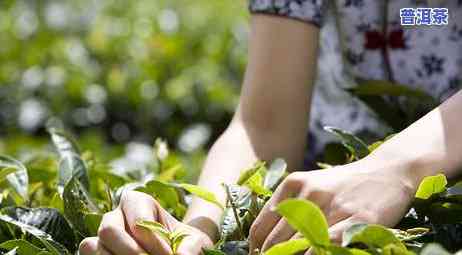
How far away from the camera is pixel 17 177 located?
6.64 feet

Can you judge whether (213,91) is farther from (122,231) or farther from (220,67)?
(122,231)

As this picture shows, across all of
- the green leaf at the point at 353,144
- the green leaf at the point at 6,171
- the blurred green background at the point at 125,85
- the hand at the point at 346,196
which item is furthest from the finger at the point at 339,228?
the blurred green background at the point at 125,85

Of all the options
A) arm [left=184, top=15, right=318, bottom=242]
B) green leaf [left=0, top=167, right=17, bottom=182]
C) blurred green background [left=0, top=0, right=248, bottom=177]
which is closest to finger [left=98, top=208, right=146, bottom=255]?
green leaf [left=0, top=167, right=17, bottom=182]

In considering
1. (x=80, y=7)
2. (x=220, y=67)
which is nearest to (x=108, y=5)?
(x=80, y=7)

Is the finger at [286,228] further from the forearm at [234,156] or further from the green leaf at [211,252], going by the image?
the forearm at [234,156]

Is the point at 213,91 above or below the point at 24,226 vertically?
below

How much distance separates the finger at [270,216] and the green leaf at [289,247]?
13 centimetres

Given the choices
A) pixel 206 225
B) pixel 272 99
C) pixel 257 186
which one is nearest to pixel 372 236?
pixel 257 186

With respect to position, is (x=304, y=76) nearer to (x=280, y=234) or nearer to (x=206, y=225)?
(x=206, y=225)

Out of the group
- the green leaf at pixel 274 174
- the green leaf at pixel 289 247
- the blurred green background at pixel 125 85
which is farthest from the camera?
the blurred green background at pixel 125 85

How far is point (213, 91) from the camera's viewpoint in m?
4.65

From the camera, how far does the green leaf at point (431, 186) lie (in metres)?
1.52

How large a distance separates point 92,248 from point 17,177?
53 cm

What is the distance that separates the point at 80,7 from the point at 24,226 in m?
4.03
